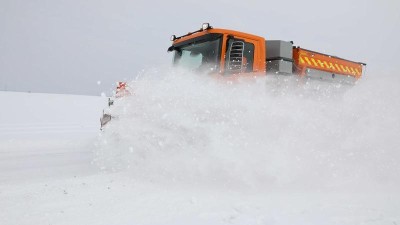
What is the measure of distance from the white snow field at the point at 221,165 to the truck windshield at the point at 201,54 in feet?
A: 0.87

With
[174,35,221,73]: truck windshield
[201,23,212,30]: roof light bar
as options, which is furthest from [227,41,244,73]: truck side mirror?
[201,23,212,30]: roof light bar

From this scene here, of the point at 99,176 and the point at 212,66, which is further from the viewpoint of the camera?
the point at 212,66

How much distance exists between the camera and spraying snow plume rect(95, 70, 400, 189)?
412 cm

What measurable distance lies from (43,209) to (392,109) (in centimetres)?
592

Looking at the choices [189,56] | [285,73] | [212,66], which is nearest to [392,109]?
[285,73]

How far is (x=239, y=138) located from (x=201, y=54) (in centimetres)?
182

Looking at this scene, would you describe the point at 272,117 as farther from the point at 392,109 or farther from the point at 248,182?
the point at 392,109

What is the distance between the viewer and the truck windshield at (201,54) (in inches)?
195

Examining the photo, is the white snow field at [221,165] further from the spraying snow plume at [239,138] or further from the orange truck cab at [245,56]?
the orange truck cab at [245,56]

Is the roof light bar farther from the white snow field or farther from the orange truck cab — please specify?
the white snow field

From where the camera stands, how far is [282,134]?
454cm

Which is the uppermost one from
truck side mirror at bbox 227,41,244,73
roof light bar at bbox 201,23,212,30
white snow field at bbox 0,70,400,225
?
roof light bar at bbox 201,23,212,30

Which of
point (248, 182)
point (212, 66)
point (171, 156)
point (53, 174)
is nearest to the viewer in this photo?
point (248, 182)

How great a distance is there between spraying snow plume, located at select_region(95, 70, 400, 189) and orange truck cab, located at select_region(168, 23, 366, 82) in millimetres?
286
